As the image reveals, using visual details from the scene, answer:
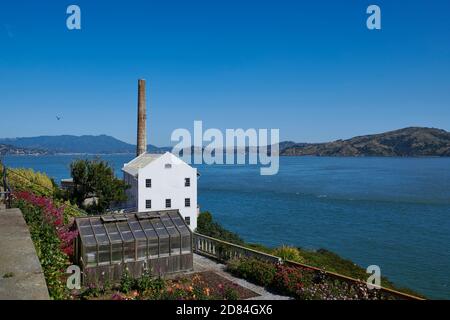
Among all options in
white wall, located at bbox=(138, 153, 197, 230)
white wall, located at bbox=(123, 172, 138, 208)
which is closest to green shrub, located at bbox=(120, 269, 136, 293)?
white wall, located at bbox=(138, 153, 197, 230)

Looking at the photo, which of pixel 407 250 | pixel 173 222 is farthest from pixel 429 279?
pixel 173 222

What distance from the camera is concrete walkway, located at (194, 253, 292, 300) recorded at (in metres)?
13.8

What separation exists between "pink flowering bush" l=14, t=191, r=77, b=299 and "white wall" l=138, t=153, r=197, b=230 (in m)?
→ 23.9

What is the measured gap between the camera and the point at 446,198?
8038cm

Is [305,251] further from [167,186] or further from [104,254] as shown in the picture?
[104,254]

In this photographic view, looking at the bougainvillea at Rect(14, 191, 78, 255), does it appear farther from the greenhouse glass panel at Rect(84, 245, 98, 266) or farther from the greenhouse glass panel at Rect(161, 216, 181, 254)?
the greenhouse glass panel at Rect(161, 216, 181, 254)

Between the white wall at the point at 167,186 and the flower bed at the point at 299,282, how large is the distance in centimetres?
2567

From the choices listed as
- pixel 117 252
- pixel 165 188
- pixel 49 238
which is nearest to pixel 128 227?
pixel 117 252

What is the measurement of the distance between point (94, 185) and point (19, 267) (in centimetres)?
3076

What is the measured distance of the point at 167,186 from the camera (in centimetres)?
4169

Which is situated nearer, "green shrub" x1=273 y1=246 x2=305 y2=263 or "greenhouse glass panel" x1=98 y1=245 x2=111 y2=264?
"greenhouse glass panel" x1=98 y1=245 x2=111 y2=264

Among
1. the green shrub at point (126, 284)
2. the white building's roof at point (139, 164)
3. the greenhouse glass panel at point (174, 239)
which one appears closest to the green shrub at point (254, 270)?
the greenhouse glass panel at point (174, 239)

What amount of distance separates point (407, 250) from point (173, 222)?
3785cm
